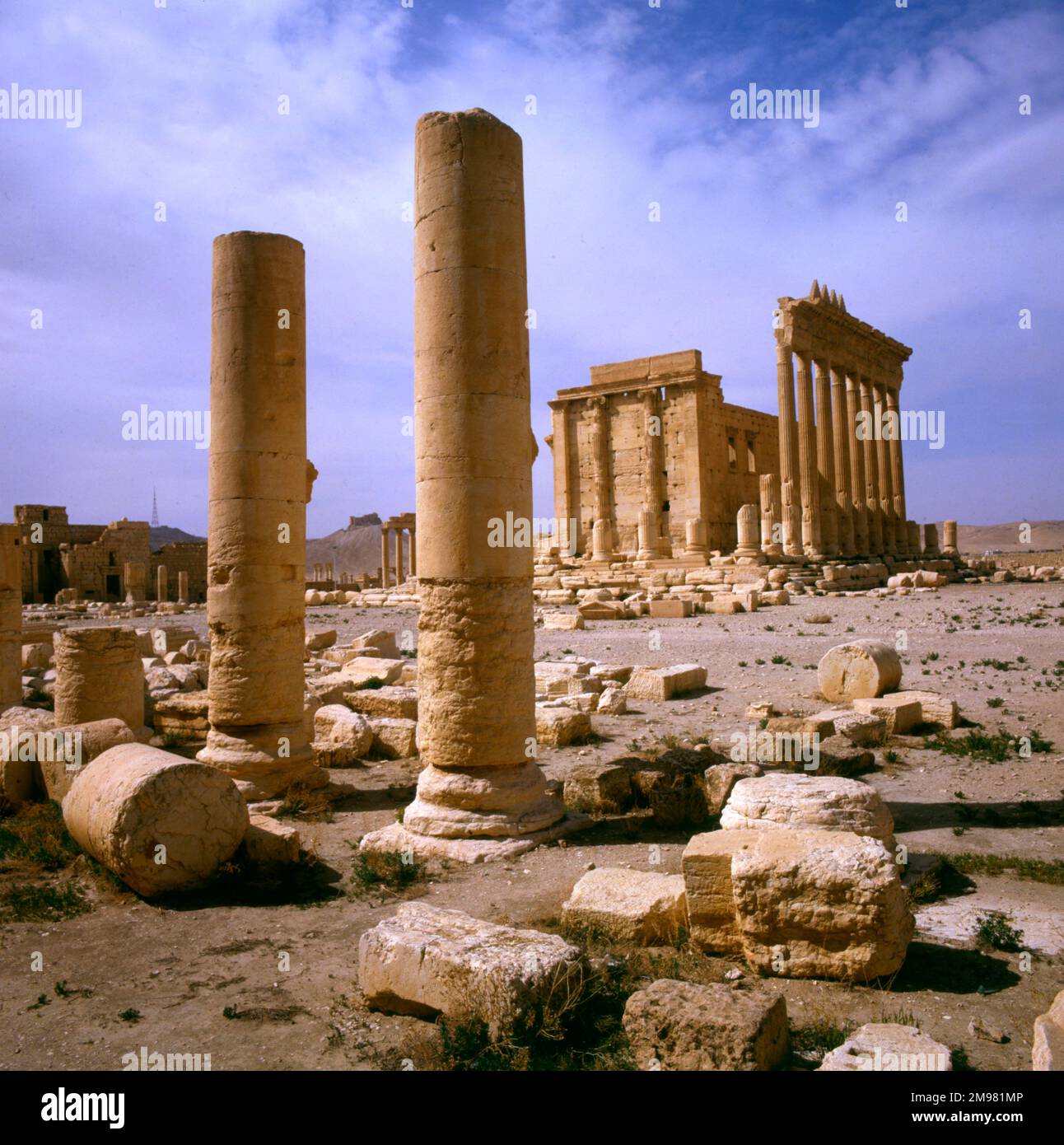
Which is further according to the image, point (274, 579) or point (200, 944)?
point (274, 579)

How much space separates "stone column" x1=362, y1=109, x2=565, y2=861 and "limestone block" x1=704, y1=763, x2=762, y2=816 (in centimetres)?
133

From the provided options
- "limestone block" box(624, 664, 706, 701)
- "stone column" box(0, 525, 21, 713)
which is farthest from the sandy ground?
"stone column" box(0, 525, 21, 713)

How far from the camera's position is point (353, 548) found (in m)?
108

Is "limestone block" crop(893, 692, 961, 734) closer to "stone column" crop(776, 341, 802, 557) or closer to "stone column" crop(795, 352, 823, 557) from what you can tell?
"stone column" crop(776, 341, 802, 557)

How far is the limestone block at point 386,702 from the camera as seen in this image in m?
11.9

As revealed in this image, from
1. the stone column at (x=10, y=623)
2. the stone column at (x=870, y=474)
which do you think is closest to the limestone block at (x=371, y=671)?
the stone column at (x=10, y=623)

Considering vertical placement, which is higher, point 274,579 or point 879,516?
point 879,516

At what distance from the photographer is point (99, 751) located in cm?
860

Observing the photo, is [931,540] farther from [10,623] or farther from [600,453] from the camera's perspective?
[10,623]

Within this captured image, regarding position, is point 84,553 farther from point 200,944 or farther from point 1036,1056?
point 1036,1056

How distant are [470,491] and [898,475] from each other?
131 ft

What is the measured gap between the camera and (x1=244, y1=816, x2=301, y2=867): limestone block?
6.85 meters

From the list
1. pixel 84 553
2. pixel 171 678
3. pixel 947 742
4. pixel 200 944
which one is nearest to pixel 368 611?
pixel 171 678
